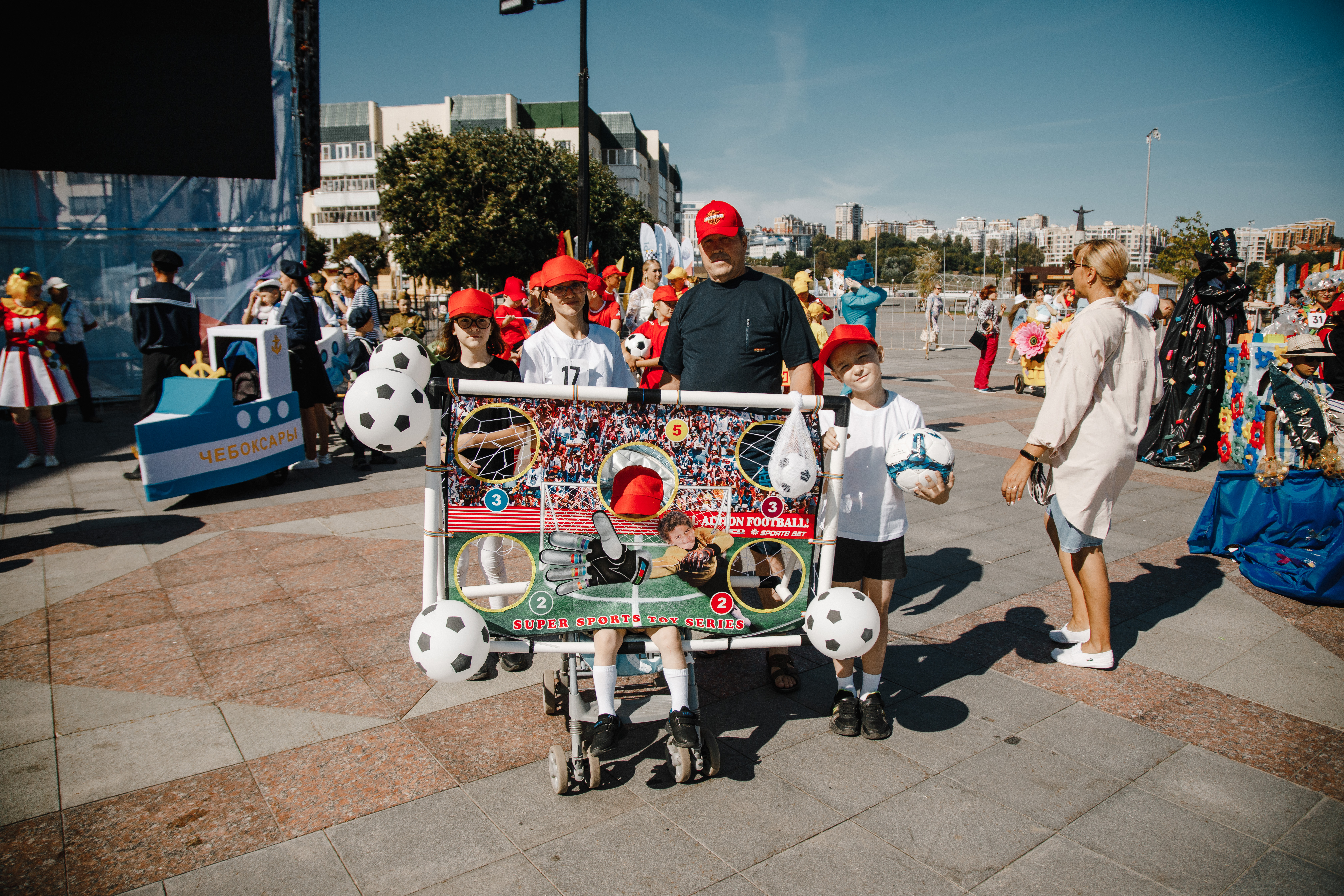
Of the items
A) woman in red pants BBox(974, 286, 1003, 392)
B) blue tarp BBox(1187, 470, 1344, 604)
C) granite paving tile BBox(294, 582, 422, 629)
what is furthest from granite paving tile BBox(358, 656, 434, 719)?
woman in red pants BBox(974, 286, 1003, 392)

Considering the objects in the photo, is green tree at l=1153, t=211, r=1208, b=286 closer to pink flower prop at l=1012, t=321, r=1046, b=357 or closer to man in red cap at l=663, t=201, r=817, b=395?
pink flower prop at l=1012, t=321, r=1046, b=357

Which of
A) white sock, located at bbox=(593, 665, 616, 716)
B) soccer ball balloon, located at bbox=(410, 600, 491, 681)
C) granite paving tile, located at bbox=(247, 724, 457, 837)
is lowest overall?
granite paving tile, located at bbox=(247, 724, 457, 837)

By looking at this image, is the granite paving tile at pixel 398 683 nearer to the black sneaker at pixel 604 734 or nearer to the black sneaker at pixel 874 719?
the black sneaker at pixel 604 734

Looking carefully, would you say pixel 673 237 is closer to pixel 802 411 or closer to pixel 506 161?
pixel 802 411

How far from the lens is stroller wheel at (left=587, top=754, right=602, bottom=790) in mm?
2758

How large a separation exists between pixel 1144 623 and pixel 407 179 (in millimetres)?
37281

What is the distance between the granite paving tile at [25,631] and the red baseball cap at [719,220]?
4071mm

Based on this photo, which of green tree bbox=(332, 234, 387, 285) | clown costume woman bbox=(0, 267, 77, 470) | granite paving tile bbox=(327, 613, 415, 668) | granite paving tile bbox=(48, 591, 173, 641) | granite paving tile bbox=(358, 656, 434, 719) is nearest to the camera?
granite paving tile bbox=(358, 656, 434, 719)

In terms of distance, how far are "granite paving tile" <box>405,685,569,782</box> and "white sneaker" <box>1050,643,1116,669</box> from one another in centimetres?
255

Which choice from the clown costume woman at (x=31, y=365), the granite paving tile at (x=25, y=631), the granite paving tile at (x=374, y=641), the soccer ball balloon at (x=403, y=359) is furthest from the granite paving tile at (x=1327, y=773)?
the clown costume woman at (x=31, y=365)

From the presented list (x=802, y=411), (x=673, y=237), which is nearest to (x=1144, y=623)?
(x=802, y=411)

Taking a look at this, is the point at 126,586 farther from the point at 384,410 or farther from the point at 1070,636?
the point at 1070,636

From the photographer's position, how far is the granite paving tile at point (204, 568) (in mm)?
4906

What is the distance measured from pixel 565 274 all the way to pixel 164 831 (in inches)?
103
